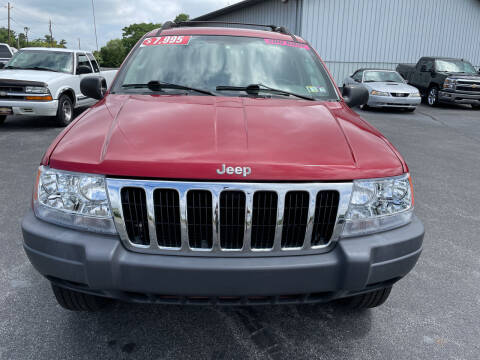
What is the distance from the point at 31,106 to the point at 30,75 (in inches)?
31.2

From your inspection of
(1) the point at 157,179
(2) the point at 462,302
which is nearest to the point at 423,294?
(2) the point at 462,302

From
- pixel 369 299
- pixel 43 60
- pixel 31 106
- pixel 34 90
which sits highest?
pixel 43 60

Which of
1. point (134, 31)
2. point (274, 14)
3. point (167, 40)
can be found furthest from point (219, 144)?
point (134, 31)

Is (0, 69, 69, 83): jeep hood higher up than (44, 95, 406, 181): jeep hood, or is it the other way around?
(0, 69, 69, 83): jeep hood

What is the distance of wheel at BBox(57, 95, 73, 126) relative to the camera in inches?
355

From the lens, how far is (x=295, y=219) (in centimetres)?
187

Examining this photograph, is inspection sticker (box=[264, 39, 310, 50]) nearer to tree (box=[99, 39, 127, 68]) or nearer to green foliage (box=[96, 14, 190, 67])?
green foliage (box=[96, 14, 190, 67])

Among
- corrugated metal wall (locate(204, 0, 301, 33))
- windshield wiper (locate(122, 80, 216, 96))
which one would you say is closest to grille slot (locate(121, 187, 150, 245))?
windshield wiper (locate(122, 80, 216, 96))

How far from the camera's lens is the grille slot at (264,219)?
1817 millimetres

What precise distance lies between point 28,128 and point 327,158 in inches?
352

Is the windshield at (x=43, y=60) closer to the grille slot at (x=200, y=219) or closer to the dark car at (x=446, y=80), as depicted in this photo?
the grille slot at (x=200, y=219)

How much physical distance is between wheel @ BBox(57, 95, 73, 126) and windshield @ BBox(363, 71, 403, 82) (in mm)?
9906

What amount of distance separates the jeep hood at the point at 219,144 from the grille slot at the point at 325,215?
9 cm

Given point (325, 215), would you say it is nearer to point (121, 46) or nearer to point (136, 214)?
point (136, 214)
